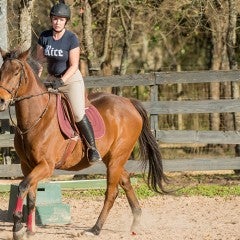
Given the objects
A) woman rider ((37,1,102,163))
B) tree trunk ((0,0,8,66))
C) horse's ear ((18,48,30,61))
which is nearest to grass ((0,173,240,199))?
tree trunk ((0,0,8,66))

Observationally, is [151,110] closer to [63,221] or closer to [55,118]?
[63,221]

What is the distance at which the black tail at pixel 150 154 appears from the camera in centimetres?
916

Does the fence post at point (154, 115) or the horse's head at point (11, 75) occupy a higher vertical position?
the horse's head at point (11, 75)

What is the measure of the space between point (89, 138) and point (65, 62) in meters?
0.89

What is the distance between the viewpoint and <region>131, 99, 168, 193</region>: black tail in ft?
30.0

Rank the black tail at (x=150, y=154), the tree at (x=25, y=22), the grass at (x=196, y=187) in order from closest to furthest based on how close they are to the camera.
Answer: the black tail at (x=150, y=154)
the grass at (x=196, y=187)
the tree at (x=25, y=22)

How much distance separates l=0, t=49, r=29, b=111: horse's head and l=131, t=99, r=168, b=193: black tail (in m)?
2.14

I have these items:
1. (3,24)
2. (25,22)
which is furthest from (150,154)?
(25,22)

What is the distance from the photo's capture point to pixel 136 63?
24.7 metres

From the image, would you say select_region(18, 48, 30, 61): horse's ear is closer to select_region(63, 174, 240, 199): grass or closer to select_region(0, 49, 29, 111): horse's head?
select_region(0, 49, 29, 111): horse's head

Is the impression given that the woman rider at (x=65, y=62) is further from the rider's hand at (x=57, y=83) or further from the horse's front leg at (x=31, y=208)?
the horse's front leg at (x=31, y=208)

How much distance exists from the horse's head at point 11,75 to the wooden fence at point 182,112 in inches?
169

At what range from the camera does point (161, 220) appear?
9.23 metres

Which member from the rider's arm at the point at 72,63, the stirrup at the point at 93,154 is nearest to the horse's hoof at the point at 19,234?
the stirrup at the point at 93,154
